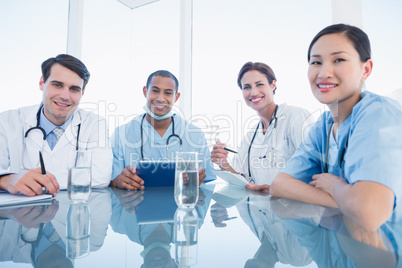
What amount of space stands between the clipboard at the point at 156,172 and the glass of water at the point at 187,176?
52cm

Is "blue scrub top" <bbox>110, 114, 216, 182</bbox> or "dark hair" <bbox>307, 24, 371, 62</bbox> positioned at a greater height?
"dark hair" <bbox>307, 24, 371, 62</bbox>

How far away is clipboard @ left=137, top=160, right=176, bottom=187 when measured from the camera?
4.16ft

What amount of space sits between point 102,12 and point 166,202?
3.07 metres

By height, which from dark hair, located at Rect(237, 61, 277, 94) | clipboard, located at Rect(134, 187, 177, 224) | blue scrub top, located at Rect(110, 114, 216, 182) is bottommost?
clipboard, located at Rect(134, 187, 177, 224)

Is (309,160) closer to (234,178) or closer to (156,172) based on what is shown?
(234,178)

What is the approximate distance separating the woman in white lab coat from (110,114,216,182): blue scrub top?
28 centimetres

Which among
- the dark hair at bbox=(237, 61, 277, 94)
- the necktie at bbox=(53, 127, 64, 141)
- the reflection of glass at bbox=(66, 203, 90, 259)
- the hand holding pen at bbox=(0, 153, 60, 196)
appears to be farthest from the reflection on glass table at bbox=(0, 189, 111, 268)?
the dark hair at bbox=(237, 61, 277, 94)

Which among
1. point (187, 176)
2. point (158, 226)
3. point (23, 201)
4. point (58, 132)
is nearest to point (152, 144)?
point (58, 132)

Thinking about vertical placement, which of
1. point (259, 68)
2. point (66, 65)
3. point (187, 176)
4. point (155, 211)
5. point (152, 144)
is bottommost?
point (155, 211)

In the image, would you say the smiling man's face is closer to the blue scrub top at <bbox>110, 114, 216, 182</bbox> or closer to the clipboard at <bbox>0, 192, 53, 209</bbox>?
the blue scrub top at <bbox>110, 114, 216, 182</bbox>

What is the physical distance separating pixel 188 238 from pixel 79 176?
471mm

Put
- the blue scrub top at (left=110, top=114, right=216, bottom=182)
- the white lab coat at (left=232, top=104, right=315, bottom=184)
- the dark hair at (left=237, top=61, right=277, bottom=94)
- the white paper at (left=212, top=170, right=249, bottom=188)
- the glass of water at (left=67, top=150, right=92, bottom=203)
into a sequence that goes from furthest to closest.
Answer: the dark hair at (left=237, top=61, right=277, bottom=94)
the blue scrub top at (left=110, top=114, right=216, bottom=182)
the white lab coat at (left=232, top=104, right=315, bottom=184)
the white paper at (left=212, top=170, right=249, bottom=188)
the glass of water at (left=67, top=150, right=92, bottom=203)

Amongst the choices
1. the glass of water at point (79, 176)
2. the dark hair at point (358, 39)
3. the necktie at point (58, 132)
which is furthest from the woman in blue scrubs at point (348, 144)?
the necktie at point (58, 132)

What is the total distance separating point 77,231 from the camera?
1.84 ft
